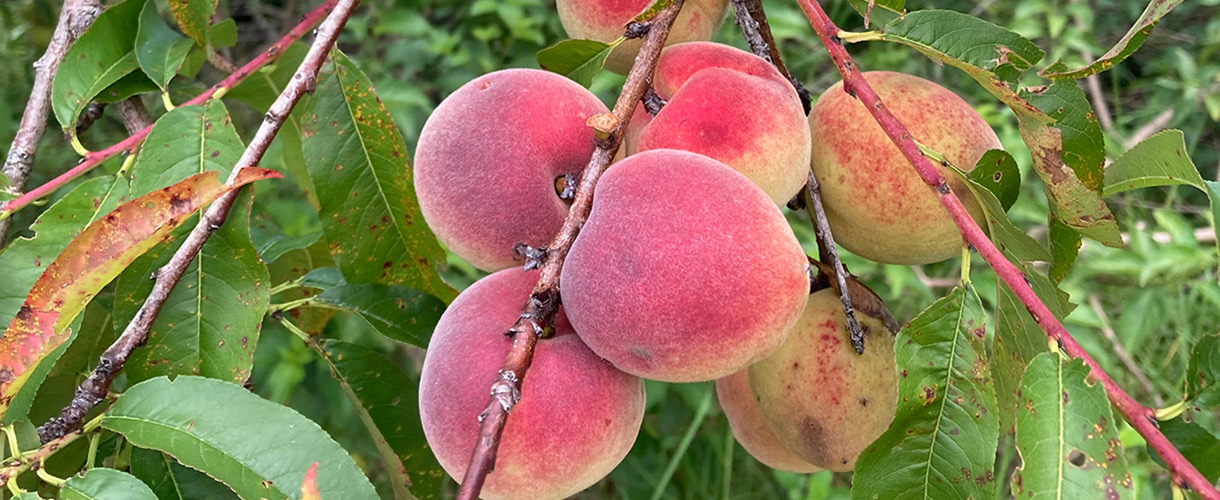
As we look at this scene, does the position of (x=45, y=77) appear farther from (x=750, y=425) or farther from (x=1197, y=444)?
(x=1197, y=444)

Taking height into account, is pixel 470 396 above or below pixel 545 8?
above

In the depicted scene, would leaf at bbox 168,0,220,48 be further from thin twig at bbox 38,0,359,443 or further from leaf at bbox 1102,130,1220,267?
leaf at bbox 1102,130,1220,267

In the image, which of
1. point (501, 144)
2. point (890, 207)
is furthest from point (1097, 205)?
point (501, 144)

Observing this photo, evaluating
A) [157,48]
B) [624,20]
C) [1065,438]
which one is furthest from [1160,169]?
[157,48]

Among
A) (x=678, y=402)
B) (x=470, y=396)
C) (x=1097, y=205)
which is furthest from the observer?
(x=678, y=402)

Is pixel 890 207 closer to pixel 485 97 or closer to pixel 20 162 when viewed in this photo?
pixel 485 97

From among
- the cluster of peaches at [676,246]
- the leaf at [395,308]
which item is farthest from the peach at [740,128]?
the leaf at [395,308]

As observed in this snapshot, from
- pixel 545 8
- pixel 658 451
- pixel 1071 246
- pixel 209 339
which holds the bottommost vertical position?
pixel 658 451
